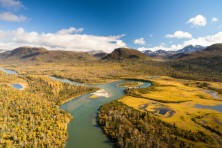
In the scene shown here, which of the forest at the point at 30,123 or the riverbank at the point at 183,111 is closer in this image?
the forest at the point at 30,123

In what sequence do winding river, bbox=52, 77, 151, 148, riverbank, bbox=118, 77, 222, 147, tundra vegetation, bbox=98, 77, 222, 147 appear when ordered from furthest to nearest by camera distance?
1. riverbank, bbox=118, 77, 222, 147
2. winding river, bbox=52, 77, 151, 148
3. tundra vegetation, bbox=98, 77, 222, 147

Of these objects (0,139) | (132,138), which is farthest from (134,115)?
(0,139)

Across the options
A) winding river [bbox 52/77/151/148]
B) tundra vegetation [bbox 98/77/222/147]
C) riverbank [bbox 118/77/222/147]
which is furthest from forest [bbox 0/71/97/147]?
riverbank [bbox 118/77/222/147]

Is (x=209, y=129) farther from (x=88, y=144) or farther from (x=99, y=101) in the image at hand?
(x=99, y=101)

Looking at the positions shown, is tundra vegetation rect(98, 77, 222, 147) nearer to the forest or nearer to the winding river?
the winding river

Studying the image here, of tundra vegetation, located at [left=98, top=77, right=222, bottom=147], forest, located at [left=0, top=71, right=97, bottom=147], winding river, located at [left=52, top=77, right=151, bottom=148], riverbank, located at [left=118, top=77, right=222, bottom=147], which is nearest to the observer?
forest, located at [left=0, top=71, right=97, bottom=147]

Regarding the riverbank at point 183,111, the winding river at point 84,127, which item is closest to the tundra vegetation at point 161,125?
the riverbank at point 183,111

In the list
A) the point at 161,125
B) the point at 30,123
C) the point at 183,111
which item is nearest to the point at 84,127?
the point at 30,123

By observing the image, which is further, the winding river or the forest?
the winding river

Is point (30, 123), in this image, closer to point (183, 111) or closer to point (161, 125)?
point (161, 125)

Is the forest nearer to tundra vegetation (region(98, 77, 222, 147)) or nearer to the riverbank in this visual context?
tundra vegetation (region(98, 77, 222, 147))

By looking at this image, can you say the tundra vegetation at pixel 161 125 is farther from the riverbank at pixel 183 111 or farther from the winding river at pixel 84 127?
the winding river at pixel 84 127
